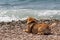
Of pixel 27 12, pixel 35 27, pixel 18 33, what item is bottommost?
pixel 27 12

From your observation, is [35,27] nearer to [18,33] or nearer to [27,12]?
[18,33]

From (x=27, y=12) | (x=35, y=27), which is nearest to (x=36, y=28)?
(x=35, y=27)

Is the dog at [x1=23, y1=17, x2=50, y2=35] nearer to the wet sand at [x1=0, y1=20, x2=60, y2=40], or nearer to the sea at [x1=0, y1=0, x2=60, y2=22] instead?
the wet sand at [x1=0, y1=20, x2=60, y2=40]

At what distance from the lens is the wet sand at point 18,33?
22.8 ft

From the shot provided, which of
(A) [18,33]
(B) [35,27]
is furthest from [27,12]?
(A) [18,33]

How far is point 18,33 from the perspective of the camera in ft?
24.8

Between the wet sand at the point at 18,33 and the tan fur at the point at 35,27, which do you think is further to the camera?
the tan fur at the point at 35,27

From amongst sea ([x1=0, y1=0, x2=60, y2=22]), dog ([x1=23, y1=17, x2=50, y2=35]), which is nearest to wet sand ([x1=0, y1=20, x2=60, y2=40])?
dog ([x1=23, y1=17, x2=50, y2=35])

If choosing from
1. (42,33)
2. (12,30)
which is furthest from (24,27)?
(42,33)

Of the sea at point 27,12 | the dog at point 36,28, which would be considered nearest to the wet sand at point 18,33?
the dog at point 36,28

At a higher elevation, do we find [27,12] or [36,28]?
[36,28]

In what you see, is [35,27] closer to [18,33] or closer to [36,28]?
[36,28]

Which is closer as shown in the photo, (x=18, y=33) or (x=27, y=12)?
(x=18, y=33)

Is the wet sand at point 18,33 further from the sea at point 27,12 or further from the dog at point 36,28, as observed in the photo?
the sea at point 27,12
